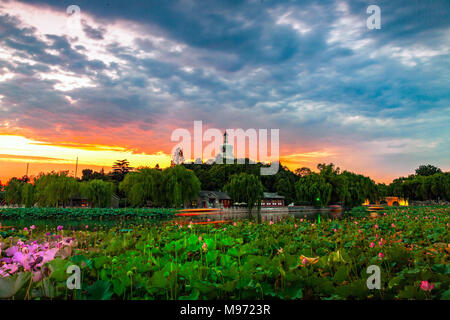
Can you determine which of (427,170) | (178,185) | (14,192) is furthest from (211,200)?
(427,170)

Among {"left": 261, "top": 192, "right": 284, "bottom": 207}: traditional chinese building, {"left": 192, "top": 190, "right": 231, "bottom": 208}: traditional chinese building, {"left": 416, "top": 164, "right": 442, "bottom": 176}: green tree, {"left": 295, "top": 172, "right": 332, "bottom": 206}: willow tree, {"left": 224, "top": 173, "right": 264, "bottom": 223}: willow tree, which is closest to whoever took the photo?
{"left": 224, "top": 173, "right": 264, "bottom": 223}: willow tree

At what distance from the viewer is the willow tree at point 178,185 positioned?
2961 cm

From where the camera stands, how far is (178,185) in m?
29.6

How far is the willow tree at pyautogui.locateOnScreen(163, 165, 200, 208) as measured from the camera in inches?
1166

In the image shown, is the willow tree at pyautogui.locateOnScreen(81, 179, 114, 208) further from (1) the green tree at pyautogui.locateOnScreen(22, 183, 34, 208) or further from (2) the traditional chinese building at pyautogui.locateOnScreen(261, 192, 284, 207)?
(2) the traditional chinese building at pyautogui.locateOnScreen(261, 192, 284, 207)

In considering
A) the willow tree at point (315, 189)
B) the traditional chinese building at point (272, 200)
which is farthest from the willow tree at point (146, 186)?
the traditional chinese building at point (272, 200)

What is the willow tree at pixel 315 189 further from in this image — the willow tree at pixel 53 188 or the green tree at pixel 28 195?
the green tree at pixel 28 195

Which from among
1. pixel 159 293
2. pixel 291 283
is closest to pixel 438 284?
pixel 291 283

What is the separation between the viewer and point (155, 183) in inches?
1176

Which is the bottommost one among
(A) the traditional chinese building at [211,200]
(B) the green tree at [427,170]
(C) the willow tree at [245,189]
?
(A) the traditional chinese building at [211,200]

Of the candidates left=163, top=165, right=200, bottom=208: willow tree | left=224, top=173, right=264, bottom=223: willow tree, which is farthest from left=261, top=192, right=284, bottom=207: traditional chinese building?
left=163, top=165, right=200, bottom=208: willow tree

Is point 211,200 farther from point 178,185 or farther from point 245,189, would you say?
point 178,185
